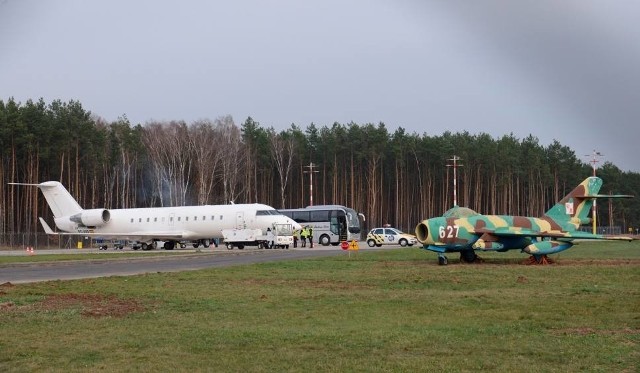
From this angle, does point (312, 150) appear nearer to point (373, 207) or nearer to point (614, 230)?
point (373, 207)

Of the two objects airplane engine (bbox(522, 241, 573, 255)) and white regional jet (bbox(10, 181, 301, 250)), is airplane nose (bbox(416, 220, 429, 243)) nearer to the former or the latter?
airplane engine (bbox(522, 241, 573, 255))

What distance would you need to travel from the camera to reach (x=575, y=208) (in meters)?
35.2

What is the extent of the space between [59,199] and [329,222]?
2649 centimetres

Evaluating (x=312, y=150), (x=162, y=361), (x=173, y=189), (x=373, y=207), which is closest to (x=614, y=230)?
(x=373, y=207)

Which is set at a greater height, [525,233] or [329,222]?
[329,222]

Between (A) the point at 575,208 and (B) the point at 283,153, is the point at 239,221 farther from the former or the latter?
(B) the point at 283,153

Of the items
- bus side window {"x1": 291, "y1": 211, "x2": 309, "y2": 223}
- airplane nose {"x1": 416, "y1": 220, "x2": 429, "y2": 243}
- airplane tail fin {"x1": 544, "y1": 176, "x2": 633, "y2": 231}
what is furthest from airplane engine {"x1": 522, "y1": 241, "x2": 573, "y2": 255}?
bus side window {"x1": 291, "y1": 211, "x2": 309, "y2": 223}

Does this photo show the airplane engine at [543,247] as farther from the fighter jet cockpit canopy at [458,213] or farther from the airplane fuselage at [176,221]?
the airplane fuselage at [176,221]

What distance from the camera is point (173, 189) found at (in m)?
108

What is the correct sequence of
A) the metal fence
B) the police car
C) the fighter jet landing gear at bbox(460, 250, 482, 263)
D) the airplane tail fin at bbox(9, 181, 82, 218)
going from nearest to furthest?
the fighter jet landing gear at bbox(460, 250, 482, 263)
the airplane tail fin at bbox(9, 181, 82, 218)
the police car
the metal fence

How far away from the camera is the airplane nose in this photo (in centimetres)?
3222

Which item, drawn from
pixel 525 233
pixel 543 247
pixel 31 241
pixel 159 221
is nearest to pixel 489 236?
pixel 525 233

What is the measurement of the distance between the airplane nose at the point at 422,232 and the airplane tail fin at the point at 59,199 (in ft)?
142

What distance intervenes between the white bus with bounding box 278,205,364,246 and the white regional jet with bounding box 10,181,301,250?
1434 cm
